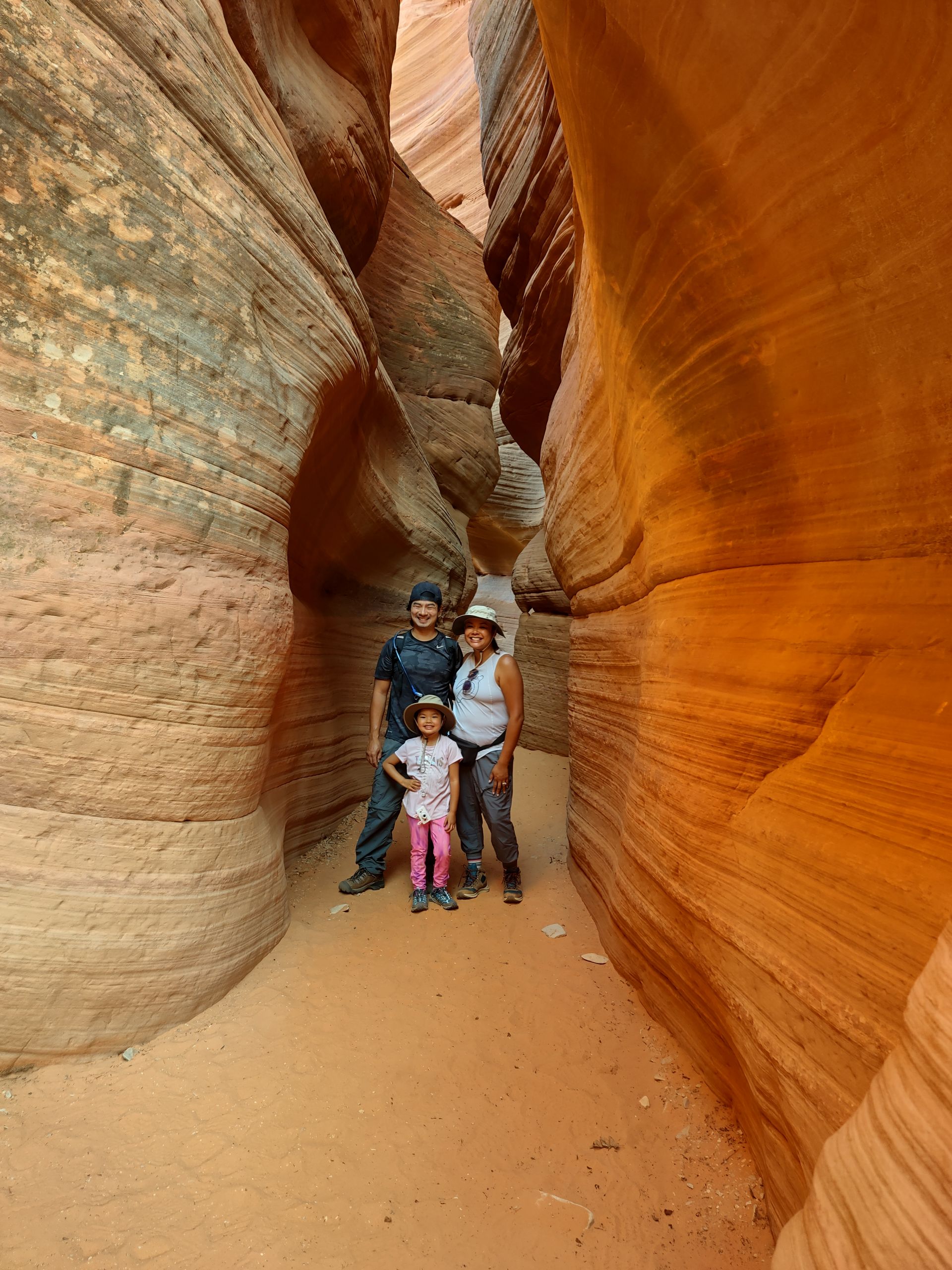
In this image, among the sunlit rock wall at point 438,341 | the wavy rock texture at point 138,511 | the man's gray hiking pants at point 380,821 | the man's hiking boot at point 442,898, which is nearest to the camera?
the wavy rock texture at point 138,511

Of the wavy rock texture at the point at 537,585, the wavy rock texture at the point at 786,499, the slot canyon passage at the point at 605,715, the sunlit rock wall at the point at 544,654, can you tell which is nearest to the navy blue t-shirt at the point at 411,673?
the slot canyon passage at the point at 605,715

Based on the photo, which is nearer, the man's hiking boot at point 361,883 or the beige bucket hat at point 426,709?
the beige bucket hat at point 426,709

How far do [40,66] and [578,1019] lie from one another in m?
4.48

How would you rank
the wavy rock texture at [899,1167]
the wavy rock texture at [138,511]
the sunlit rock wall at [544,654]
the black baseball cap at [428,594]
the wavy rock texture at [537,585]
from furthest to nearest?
1. the wavy rock texture at [537,585]
2. the sunlit rock wall at [544,654]
3. the black baseball cap at [428,594]
4. the wavy rock texture at [138,511]
5. the wavy rock texture at [899,1167]

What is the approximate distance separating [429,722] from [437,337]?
24.8ft

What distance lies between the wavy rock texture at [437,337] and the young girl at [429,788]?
5.89 metres

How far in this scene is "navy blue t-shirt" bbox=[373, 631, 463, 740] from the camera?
4.53 m

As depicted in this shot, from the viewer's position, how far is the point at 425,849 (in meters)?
4.20

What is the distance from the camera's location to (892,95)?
156cm

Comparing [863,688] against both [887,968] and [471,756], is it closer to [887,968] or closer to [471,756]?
[887,968]

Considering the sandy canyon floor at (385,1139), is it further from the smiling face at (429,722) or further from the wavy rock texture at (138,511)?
the smiling face at (429,722)

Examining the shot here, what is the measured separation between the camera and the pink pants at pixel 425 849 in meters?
4.18

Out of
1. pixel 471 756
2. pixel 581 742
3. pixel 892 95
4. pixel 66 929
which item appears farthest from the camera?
pixel 581 742

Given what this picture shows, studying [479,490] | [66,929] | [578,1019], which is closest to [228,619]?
[66,929]
